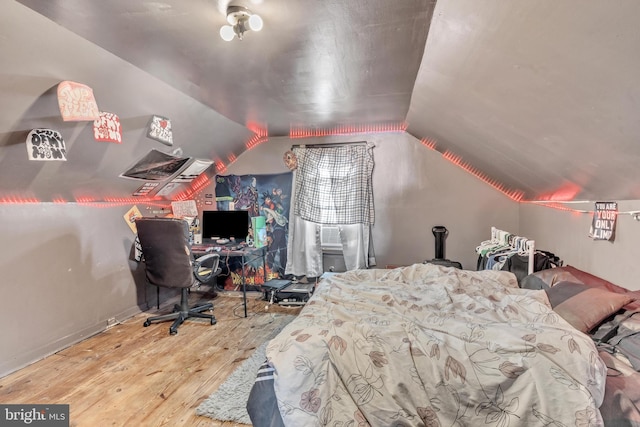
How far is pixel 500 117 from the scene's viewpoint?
1896 millimetres

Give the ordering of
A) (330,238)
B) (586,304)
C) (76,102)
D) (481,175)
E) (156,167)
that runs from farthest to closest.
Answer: (330,238)
(481,175)
(156,167)
(76,102)
(586,304)

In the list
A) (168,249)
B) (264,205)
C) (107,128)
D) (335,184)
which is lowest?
(168,249)

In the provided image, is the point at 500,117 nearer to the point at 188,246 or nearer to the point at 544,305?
the point at 544,305

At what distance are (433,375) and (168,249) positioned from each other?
2.61 meters

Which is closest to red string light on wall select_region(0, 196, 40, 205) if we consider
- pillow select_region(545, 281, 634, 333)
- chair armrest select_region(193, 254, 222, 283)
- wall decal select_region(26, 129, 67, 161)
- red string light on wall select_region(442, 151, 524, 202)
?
wall decal select_region(26, 129, 67, 161)

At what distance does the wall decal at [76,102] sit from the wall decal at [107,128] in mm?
313

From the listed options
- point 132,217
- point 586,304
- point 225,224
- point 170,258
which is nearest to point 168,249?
point 170,258

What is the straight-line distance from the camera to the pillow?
4.99 ft

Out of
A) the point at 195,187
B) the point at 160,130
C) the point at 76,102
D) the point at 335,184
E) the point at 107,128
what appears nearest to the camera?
the point at 76,102

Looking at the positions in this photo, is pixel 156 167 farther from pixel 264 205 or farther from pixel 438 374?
pixel 438 374

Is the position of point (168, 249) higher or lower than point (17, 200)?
lower

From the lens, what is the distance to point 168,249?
306 cm

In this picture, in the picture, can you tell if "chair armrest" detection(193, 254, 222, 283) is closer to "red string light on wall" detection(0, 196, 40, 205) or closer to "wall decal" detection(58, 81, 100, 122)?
"red string light on wall" detection(0, 196, 40, 205)

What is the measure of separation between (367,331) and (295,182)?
2.89 m
